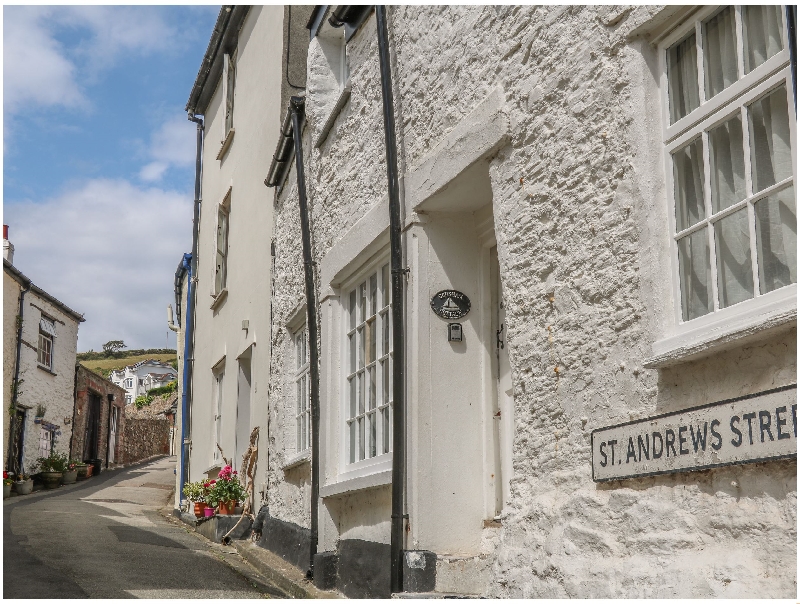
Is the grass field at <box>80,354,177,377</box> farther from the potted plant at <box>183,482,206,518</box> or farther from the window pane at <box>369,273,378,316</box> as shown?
the window pane at <box>369,273,378,316</box>

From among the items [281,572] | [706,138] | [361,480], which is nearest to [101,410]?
[281,572]

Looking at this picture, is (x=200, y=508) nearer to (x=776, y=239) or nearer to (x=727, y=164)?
(x=727, y=164)

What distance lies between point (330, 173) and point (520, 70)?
132 inches

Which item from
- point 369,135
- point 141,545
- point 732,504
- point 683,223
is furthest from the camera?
point 141,545

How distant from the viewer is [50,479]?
24094 millimetres

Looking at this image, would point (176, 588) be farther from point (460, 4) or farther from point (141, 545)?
point (460, 4)

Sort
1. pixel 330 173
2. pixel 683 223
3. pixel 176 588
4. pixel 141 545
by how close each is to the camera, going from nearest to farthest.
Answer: pixel 683 223 < pixel 176 588 < pixel 330 173 < pixel 141 545

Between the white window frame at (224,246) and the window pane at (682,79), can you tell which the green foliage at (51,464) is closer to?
the white window frame at (224,246)

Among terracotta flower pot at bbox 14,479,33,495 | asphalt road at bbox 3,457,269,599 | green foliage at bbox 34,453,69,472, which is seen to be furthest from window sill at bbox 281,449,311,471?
green foliage at bbox 34,453,69,472

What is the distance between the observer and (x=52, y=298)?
25.6 metres

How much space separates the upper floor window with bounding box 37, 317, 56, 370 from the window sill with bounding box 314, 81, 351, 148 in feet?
62.2

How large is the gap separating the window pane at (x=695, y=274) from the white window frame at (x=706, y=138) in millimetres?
26

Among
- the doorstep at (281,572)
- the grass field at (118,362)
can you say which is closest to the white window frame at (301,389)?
the doorstep at (281,572)

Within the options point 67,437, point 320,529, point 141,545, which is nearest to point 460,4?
point 320,529
